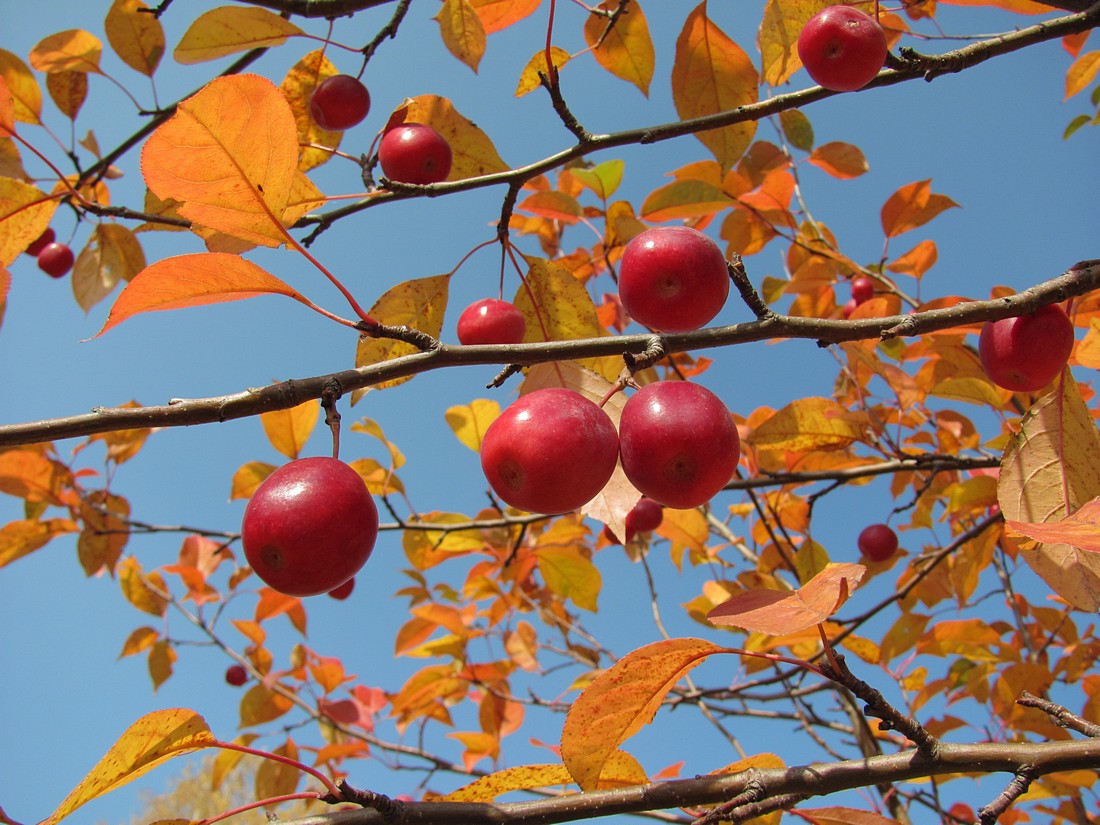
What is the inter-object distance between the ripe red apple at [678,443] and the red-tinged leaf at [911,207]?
2.55 m

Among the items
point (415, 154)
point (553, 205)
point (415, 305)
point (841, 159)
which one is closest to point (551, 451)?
point (415, 305)

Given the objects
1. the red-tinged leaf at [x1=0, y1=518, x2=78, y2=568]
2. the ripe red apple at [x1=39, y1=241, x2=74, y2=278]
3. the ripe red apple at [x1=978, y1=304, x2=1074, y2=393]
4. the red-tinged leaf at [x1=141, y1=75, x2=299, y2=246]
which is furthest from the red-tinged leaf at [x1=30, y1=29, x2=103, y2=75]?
the ripe red apple at [x1=978, y1=304, x2=1074, y2=393]

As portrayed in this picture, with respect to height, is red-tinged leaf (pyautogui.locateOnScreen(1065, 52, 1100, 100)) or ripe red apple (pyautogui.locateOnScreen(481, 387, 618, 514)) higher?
red-tinged leaf (pyautogui.locateOnScreen(1065, 52, 1100, 100))

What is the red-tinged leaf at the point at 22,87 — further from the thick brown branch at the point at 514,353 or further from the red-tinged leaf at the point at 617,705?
the red-tinged leaf at the point at 617,705

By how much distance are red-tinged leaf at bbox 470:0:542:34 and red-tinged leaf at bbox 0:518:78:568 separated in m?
3.11

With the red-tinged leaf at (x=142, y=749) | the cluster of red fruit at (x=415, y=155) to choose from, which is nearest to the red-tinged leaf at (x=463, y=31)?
the cluster of red fruit at (x=415, y=155)

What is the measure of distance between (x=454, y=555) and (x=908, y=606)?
223 centimetres

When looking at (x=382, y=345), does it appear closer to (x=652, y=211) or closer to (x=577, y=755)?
(x=577, y=755)

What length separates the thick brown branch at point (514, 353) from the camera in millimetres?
1022

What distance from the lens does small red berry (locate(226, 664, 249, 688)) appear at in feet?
15.9

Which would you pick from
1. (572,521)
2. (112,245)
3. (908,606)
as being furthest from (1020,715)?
(112,245)

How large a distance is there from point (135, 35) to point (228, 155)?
2.41 m

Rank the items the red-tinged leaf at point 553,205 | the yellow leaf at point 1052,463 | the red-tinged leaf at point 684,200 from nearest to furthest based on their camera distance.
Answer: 1. the yellow leaf at point 1052,463
2. the red-tinged leaf at point 684,200
3. the red-tinged leaf at point 553,205

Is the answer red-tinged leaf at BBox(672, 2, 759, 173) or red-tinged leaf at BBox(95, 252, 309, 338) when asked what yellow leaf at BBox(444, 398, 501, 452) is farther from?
red-tinged leaf at BBox(95, 252, 309, 338)
